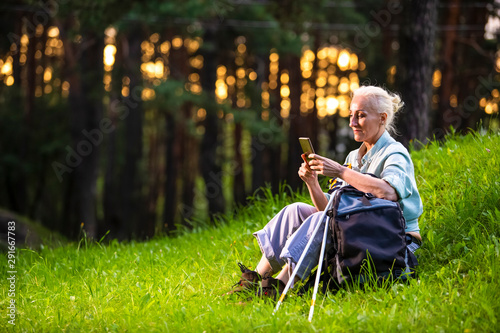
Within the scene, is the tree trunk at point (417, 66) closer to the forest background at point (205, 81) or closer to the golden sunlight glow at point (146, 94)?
the forest background at point (205, 81)

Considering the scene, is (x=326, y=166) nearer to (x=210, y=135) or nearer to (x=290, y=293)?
(x=290, y=293)

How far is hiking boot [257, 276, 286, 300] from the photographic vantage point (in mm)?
3645

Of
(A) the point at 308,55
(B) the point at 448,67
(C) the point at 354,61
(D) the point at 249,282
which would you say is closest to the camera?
(D) the point at 249,282

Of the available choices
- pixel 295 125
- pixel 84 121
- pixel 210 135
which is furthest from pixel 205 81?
pixel 295 125

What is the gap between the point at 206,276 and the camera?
4605mm

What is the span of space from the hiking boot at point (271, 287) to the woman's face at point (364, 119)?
1.24 m

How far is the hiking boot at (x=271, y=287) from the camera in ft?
Answer: 12.0

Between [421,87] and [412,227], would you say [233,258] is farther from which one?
[421,87]

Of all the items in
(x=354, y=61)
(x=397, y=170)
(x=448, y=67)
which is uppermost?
(x=354, y=61)

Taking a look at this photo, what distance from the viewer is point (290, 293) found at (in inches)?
145

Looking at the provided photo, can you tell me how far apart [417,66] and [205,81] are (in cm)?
860

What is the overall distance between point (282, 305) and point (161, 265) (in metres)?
1.78

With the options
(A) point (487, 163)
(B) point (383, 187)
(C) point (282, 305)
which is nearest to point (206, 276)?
(C) point (282, 305)

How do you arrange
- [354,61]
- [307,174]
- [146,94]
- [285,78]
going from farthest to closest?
[285,78] < [354,61] < [146,94] < [307,174]
